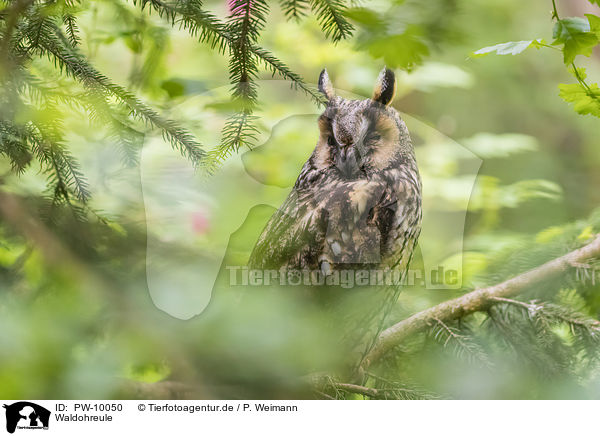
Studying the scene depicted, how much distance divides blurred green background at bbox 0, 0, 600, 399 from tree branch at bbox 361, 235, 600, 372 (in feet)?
0.06

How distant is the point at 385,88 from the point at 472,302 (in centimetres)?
38

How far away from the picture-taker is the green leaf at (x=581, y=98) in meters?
0.71

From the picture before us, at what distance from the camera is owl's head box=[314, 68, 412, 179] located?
2.31ft

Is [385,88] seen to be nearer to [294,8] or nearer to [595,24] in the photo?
[294,8]

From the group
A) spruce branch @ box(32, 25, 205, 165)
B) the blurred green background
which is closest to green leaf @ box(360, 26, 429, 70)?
the blurred green background

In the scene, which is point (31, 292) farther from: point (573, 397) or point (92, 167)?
point (573, 397)

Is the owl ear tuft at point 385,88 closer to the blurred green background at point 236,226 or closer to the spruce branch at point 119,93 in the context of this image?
the blurred green background at point 236,226

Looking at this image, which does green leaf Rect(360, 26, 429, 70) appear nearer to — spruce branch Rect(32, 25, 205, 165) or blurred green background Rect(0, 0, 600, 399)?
blurred green background Rect(0, 0, 600, 399)

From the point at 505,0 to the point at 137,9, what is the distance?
0.59 metres

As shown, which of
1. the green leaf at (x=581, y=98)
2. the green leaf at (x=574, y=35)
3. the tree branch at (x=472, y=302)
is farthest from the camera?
the tree branch at (x=472, y=302)

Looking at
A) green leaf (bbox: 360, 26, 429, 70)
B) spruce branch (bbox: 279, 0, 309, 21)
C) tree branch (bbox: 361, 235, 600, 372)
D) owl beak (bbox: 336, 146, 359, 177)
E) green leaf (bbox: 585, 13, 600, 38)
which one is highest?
spruce branch (bbox: 279, 0, 309, 21)

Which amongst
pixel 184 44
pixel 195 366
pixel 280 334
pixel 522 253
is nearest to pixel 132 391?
pixel 195 366
